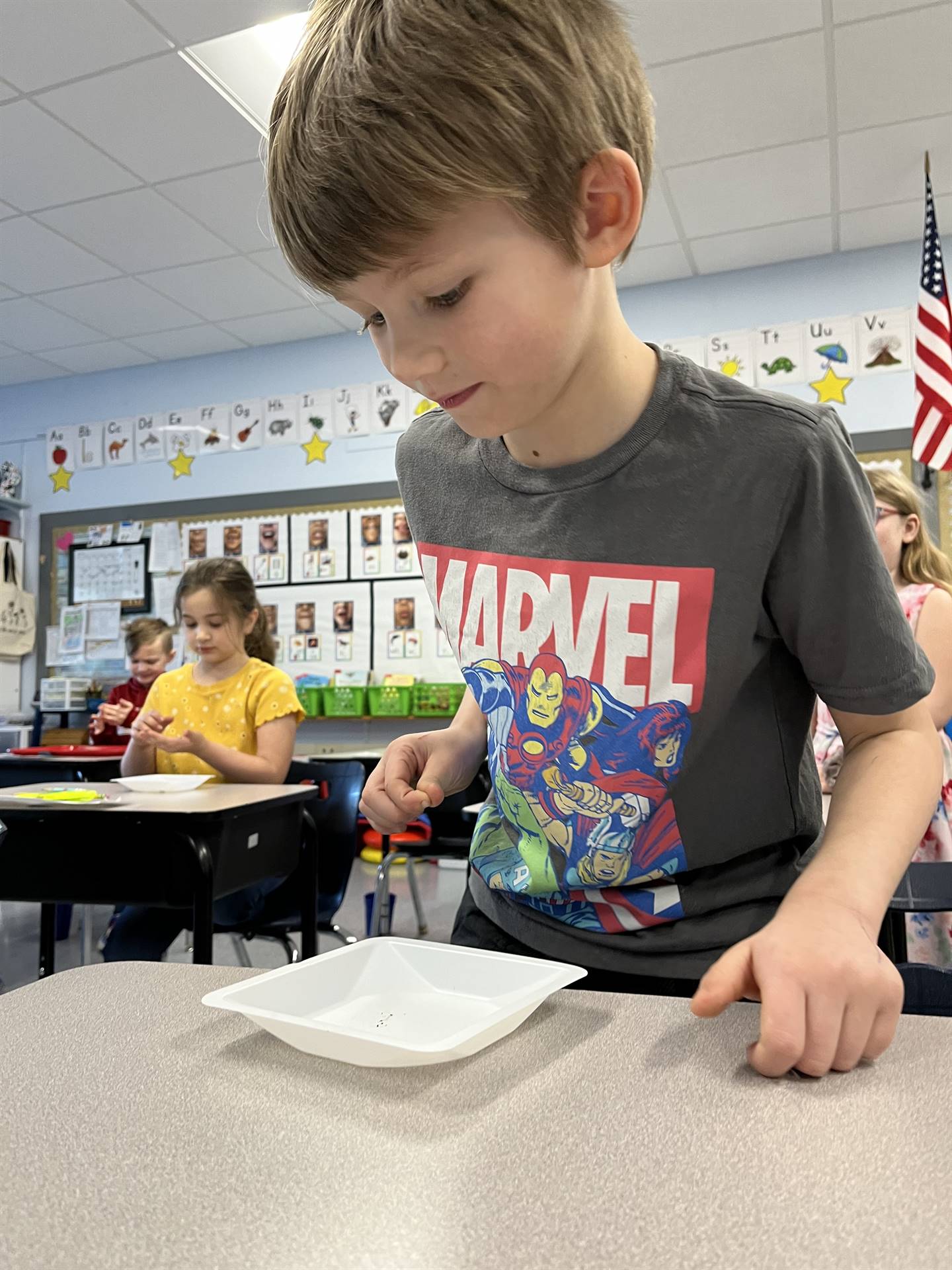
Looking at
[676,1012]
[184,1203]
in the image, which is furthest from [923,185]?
[184,1203]

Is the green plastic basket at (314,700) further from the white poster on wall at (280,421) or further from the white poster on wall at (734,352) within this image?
the white poster on wall at (734,352)

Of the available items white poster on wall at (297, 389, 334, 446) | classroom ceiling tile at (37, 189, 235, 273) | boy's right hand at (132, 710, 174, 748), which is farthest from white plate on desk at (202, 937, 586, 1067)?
white poster on wall at (297, 389, 334, 446)

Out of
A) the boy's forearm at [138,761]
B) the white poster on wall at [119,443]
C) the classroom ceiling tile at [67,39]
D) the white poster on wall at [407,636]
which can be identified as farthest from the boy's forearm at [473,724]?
the white poster on wall at [119,443]

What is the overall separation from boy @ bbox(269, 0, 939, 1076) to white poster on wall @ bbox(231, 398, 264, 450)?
186 inches

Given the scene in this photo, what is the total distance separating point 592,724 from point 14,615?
5591 mm

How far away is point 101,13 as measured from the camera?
2.73 meters

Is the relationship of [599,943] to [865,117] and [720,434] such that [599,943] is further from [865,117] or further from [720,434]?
[865,117]

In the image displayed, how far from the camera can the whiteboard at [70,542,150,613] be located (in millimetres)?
5500

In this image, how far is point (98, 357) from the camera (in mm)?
5430

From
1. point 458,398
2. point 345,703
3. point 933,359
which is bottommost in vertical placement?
point 345,703

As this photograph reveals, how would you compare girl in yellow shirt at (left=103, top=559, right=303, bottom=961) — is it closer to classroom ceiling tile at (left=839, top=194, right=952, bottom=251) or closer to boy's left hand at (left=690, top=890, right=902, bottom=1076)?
boy's left hand at (left=690, top=890, right=902, bottom=1076)

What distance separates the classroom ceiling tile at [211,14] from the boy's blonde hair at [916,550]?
216 cm

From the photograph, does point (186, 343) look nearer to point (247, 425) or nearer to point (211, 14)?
point (247, 425)

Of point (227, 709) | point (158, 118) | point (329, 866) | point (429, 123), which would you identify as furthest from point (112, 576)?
point (429, 123)
